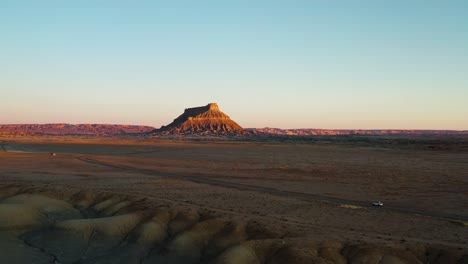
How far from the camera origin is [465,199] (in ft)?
60.1

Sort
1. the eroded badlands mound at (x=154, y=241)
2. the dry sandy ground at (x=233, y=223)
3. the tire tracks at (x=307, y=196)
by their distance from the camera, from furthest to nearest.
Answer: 1. the tire tracks at (x=307, y=196)
2. the dry sandy ground at (x=233, y=223)
3. the eroded badlands mound at (x=154, y=241)

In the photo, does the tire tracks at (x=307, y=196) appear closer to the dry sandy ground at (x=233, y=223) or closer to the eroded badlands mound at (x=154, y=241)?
the dry sandy ground at (x=233, y=223)

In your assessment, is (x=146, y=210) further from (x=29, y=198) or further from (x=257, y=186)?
(x=257, y=186)

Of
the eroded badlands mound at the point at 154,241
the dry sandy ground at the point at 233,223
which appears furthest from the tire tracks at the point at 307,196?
the eroded badlands mound at the point at 154,241

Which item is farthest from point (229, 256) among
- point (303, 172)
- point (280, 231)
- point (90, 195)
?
point (303, 172)

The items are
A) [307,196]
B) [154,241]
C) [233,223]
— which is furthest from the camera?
[307,196]

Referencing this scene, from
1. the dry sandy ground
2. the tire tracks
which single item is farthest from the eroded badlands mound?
the tire tracks

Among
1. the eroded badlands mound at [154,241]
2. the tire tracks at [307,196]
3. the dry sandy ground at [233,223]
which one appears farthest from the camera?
the tire tracks at [307,196]

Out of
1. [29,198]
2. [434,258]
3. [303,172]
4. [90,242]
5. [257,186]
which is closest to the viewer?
[434,258]

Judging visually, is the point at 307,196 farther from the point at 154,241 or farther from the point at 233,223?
the point at 154,241

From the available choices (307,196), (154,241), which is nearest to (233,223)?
(154,241)

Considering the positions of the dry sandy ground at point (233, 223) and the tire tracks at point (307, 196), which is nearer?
the dry sandy ground at point (233, 223)

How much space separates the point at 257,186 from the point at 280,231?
35.8 ft

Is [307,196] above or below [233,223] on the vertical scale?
below
